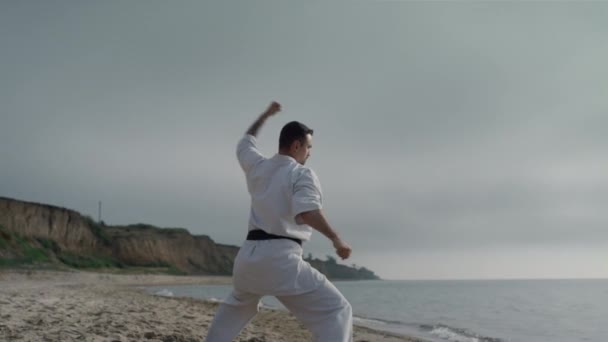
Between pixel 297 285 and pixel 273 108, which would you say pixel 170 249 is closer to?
pixel 273 108

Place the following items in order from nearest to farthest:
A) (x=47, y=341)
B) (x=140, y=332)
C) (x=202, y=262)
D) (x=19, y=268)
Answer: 1. (x=47, y=341)
2. (x=140, y=332)
3. (x=19, y=268)
4. (x=202, y=262)

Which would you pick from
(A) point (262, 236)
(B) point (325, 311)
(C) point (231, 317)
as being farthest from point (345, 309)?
(C) point (231, 317)

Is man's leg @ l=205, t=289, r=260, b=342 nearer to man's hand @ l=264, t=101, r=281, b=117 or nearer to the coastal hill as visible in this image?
man's hand @ l=264, t=101, r=281, b=117

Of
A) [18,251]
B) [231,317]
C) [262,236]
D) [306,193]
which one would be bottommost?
[18,251]

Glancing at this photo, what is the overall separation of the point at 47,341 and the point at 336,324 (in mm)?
2929

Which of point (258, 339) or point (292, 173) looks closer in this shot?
point (292, 173)

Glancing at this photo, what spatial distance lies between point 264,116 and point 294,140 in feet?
1.52

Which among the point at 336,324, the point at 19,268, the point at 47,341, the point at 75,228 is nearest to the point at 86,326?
the point at 47,341

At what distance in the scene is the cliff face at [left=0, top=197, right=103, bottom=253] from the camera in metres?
40.4

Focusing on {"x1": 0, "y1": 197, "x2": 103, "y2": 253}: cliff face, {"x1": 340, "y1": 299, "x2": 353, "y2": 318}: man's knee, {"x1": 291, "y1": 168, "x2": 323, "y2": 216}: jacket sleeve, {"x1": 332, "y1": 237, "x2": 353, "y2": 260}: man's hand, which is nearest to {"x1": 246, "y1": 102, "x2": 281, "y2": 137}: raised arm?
{"x1": 291, "y1": 168, "x2": 323, "y2": 216}: jacket sleeve

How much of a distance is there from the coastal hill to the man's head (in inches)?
1349

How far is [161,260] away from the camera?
195 ft

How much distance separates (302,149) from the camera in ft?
9.46

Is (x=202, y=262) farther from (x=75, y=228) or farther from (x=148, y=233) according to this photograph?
(x=75, y=228)
